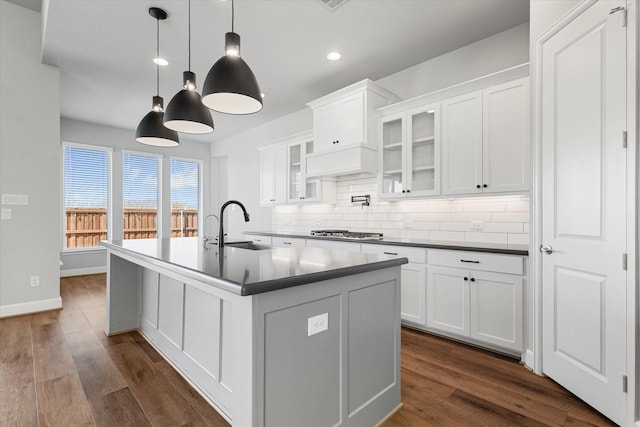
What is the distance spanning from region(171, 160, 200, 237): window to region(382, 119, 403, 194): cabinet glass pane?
17.6 feet

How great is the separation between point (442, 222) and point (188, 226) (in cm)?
603

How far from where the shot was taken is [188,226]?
760 cm

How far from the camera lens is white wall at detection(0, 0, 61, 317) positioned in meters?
3.63

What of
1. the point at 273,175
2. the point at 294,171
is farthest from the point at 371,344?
the point at 273,175

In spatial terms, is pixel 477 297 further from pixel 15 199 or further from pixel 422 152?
pixel 15 199

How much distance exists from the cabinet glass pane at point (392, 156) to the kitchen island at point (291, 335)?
6.45 feet

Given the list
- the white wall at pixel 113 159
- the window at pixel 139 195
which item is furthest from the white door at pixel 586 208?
the window at pixel 139 195

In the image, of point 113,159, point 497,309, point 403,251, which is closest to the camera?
point 497,309

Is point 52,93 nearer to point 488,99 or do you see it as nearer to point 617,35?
point 488,99

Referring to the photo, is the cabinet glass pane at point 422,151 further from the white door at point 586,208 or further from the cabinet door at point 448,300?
the white door at point 586,208

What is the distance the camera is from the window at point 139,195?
666cm

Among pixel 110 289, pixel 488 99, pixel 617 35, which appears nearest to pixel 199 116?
pixel 110 289

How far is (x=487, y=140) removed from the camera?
2.90 m

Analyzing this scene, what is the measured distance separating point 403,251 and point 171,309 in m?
2.13
